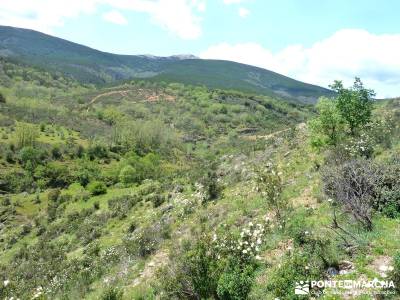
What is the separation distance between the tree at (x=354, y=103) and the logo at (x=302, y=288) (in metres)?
13.9

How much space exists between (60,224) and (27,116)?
102 meters

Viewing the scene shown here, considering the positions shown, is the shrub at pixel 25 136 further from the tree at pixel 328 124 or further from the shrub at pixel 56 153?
the tree at pixel 328 124

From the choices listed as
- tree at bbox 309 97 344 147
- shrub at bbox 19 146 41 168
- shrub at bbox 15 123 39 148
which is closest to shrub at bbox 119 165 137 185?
shrub at bbox 19 146 41 168

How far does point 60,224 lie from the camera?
43625mm

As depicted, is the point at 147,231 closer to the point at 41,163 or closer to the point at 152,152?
the point at 41,163

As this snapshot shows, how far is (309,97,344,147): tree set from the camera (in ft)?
75.0

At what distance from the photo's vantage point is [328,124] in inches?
915

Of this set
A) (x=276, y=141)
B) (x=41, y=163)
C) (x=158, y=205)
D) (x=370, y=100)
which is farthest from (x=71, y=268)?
(x=41, y=163)

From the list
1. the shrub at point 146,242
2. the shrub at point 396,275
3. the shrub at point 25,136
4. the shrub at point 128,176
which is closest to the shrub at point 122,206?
the shrub at point 146,242

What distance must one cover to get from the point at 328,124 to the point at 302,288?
1432 cm

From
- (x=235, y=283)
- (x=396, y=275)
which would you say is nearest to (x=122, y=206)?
(x=235, y=283)

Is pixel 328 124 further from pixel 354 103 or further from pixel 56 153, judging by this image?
pixel 56 153

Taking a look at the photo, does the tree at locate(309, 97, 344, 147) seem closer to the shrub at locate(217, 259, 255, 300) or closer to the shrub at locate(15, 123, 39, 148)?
the shrub at locate(217, 259, 255, 300)

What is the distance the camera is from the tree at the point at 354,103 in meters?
22.5
